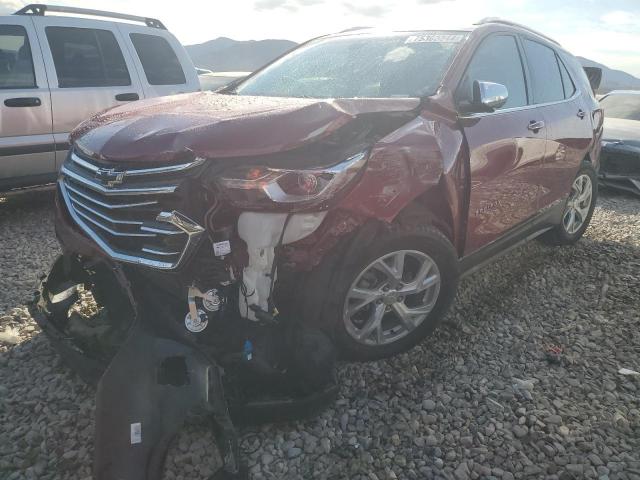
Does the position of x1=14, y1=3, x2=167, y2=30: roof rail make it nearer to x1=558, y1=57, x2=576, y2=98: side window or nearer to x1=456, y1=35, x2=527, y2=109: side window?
x1=456, y1=35, x2=527, y2=109: side window

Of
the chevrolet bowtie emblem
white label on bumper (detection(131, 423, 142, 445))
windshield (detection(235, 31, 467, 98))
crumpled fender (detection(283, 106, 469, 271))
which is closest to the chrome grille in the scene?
the chevrolet bowtie emblem

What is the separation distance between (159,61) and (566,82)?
455cm

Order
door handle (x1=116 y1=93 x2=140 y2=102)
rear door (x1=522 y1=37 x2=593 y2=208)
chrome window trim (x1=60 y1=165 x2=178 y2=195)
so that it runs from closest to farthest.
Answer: chrome window trim (x1=60 y1=165 x2=178 y2=195) < rear door (x1=522 y1=37 x2=593 y2=208) < door handle (x1=116 y1=93 x2=140 y2=102)

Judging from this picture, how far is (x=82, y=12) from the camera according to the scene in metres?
5.30

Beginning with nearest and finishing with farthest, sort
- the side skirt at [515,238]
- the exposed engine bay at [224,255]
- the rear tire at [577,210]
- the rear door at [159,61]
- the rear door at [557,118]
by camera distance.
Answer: the exposed engine bay at [224,255] → the side skirt at [515,238] → the rear door at [557,118] → the rear tire at [577,210] → the rear door at [159,61]

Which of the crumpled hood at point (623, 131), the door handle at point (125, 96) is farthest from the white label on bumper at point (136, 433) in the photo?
the crumpled hood at point (623, 131)

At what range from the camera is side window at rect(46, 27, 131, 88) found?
4.99 meters

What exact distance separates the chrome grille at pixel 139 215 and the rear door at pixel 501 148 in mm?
1647

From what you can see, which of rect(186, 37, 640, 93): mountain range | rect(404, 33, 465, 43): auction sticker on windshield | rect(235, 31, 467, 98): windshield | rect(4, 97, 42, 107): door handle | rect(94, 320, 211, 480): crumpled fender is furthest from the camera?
rect(186, 37, 640, 93): mountain range

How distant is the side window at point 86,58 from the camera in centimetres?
499

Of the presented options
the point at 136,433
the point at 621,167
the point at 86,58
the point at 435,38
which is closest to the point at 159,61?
the point at 86,58

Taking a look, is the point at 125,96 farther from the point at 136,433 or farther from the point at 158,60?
the point at 136,433

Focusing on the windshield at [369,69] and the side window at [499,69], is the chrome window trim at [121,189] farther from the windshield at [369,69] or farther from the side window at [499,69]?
the side window at [499,69]

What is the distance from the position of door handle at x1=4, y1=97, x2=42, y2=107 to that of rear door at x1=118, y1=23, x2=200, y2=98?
48.2 inches
